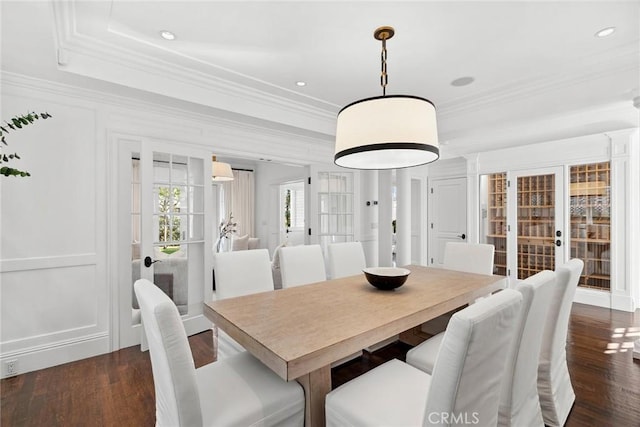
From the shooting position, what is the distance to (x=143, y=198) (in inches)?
111

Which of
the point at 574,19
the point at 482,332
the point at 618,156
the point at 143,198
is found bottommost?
the point at 482,332

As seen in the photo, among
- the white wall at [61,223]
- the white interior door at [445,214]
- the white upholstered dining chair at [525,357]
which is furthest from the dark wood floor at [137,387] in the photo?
the white interior door at [445,214]

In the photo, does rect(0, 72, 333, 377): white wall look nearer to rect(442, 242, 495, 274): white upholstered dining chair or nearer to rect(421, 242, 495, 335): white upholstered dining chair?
rect(421, 242, 495, 335): white upholstered dining chair

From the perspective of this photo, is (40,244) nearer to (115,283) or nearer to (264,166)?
(115,283)

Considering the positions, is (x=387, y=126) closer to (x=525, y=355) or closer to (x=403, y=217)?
(x=525, y=355)

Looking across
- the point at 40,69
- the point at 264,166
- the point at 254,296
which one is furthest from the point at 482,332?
the point at 264,166

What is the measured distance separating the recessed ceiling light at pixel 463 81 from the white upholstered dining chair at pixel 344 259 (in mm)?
1926

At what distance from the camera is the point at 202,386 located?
1401 mm

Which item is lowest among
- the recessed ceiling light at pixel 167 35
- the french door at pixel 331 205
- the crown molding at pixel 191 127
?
the french door at pixel 331 205

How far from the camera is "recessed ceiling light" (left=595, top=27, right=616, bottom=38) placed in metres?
2.22

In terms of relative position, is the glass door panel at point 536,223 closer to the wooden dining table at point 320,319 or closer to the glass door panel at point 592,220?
the glass door panel at point 592,220

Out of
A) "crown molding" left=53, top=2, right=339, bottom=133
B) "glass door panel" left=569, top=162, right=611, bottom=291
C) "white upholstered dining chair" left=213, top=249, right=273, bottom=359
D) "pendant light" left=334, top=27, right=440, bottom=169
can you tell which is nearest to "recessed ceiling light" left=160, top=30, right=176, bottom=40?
"crown molding" left=53, top=2, right=339, bottom=133

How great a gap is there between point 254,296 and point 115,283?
1.68m

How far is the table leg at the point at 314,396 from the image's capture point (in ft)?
4.68
